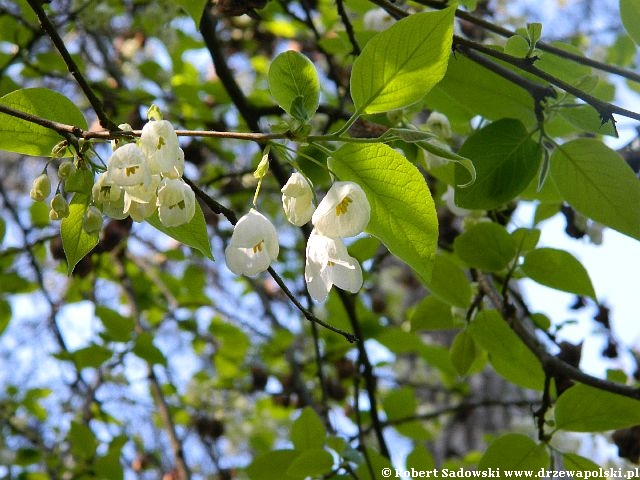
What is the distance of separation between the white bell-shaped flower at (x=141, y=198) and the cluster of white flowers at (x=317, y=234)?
0.42 feet

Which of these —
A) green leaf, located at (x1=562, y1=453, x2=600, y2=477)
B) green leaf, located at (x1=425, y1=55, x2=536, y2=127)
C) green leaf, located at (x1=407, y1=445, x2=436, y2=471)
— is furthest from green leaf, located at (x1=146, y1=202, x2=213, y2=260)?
green leaf, located at (x1=407, y1=445, x2=436, y2=471)

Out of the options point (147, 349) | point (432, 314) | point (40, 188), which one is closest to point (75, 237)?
point (40, 188)

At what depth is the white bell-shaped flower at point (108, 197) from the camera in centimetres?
104

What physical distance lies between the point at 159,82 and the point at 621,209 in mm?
2277

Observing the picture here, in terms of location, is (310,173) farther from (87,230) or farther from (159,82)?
(159,82)

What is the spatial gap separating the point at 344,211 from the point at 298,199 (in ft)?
0.26

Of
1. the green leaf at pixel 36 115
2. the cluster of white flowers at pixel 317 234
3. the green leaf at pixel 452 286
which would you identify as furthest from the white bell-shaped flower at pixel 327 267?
the green leaf at pixel 452 286

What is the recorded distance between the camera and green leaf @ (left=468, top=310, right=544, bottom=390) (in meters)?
1.70

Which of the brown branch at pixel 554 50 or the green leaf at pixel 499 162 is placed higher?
the brown branch at pixel 554 50

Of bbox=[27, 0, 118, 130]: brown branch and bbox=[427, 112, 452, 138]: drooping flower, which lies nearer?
bbox=[27, 0, 118, 130]: brown branch

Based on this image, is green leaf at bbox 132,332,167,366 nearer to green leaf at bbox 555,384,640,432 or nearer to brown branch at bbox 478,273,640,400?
brown branch at bbox 478,273,640,400

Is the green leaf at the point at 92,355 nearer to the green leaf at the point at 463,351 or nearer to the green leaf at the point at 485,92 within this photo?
the green leaf at the point at 463,351

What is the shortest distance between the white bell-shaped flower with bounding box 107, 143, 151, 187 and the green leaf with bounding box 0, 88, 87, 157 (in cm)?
26

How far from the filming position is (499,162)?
4.56ft
